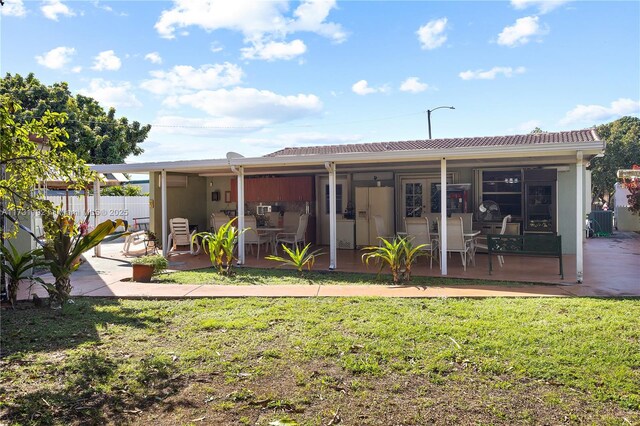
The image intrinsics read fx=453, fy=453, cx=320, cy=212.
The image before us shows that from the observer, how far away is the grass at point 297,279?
7804 millimetres

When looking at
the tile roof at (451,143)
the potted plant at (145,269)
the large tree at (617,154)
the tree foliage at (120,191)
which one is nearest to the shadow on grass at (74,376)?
the potted plant at (145,269)

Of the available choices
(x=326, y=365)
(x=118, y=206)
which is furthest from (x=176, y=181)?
(x=326, y=365)

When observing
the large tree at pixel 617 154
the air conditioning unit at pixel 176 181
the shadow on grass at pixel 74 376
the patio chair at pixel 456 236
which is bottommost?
the shadow on grass at pixel 74 376

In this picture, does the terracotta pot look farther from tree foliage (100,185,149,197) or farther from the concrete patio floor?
tree foliage (100,185,149,197)

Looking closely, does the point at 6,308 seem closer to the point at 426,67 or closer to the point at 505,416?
the point at 505,416

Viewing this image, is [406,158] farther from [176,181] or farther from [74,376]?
[176,181]

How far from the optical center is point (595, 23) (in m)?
9.38

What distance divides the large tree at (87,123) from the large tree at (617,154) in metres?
27.1

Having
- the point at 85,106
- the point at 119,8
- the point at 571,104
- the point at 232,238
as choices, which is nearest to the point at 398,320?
the point at 232,238

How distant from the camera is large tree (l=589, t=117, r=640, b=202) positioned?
28.1m

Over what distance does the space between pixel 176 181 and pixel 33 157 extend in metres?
10.4

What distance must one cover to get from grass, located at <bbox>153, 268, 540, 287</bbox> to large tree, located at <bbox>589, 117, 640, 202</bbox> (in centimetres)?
2491

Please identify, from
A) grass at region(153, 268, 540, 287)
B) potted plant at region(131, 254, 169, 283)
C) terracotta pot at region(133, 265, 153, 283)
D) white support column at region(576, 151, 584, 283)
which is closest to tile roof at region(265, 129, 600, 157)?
white support column at region(576, 151, 584, 283)

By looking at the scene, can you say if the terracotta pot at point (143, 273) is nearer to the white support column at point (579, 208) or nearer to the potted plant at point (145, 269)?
the potted plant at point (145, 269)
